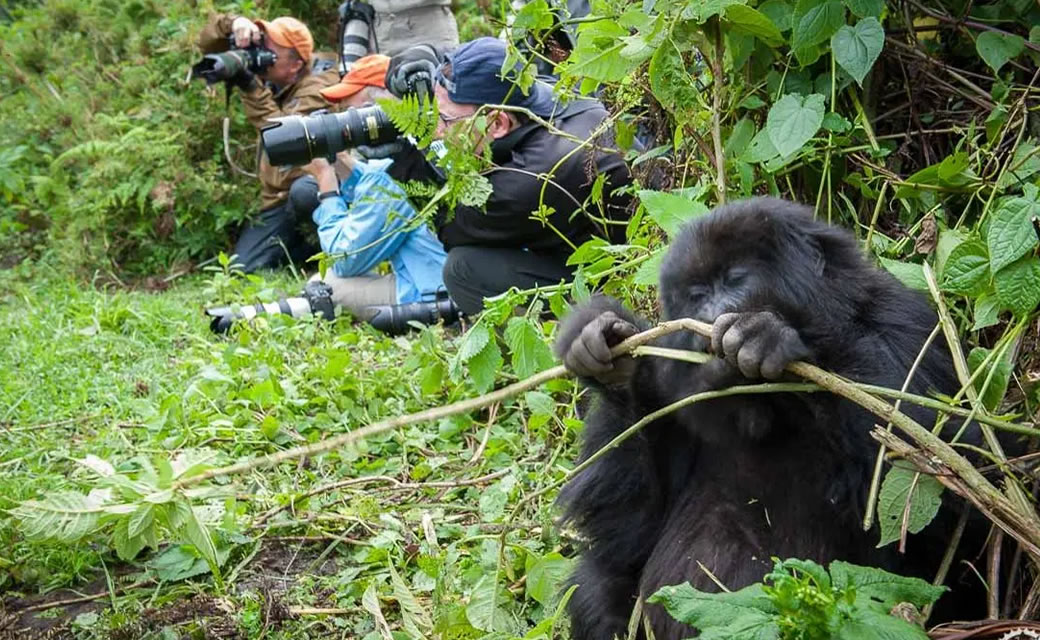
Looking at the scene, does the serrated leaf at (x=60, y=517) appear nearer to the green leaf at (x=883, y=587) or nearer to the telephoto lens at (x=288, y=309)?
the green leaf at (x=883, y=587)

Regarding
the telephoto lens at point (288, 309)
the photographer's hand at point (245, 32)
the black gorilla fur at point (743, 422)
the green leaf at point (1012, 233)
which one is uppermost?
the green leaf at point (1012, 233)

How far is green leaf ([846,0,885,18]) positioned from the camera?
2.42 metres

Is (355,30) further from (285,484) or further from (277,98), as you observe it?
(285,484)

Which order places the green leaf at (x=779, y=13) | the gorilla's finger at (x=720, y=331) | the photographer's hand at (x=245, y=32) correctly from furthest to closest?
the photographer's hand at (x=245, y=32) < the green leaf at (x=779, y=13) < the gorilla's finger at (x=720, y=331)

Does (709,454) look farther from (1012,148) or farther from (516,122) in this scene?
(516,122)

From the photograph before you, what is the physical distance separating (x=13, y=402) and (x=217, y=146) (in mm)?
4560

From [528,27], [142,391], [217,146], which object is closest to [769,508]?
[528,27]

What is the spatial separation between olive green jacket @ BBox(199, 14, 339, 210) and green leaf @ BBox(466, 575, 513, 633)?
5384mm

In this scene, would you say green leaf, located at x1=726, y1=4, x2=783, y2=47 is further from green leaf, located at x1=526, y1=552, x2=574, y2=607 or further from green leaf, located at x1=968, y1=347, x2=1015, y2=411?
green leaf, located at x1=526, y1=552, x2=574, y2=607

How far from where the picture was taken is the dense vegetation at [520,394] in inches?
91.5

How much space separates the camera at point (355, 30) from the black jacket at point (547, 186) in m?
2.55

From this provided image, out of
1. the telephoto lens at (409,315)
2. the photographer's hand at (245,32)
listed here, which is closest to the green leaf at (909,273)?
the telephoto lens at (409,315)

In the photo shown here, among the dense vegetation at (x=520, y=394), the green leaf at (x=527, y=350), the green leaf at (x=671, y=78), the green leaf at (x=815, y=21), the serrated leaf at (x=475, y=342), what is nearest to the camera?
the dense vegetation at (x=520, y=394)

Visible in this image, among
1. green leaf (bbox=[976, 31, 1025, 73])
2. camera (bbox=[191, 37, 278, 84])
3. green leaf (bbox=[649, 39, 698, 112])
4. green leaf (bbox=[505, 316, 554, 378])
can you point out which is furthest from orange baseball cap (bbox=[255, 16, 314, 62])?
green leaf (bbox=[976, 31, 1025, 73])
